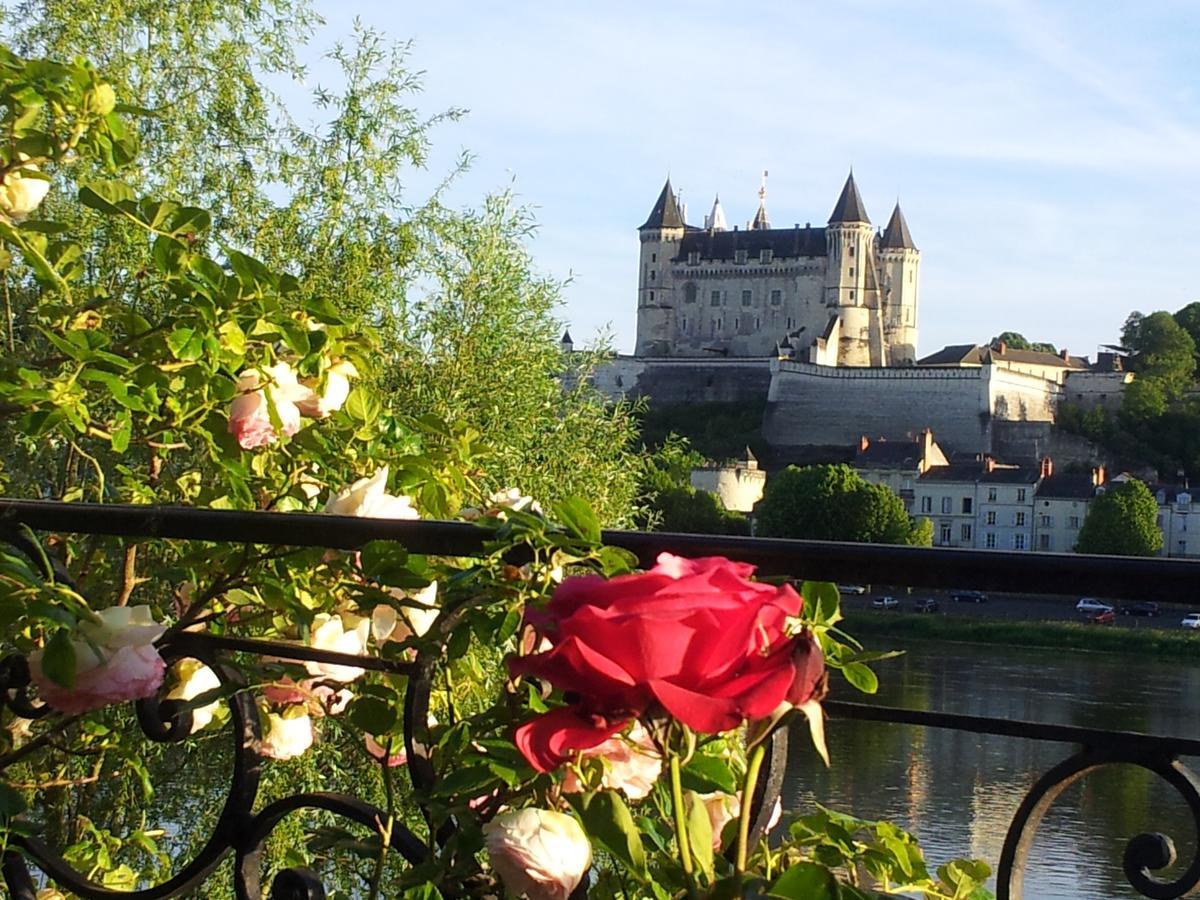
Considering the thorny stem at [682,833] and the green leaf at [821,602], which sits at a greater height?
the green leaf at [821,602]

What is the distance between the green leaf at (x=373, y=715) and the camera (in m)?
1.21

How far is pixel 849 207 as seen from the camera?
63.0 meters

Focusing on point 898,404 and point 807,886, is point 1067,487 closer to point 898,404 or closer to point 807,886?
point 898,404

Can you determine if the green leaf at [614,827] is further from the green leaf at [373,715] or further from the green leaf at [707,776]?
the green leaf at [373,715]

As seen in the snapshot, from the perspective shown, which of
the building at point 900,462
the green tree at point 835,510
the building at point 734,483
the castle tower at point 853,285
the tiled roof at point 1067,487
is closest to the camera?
the green tree at point 835,510

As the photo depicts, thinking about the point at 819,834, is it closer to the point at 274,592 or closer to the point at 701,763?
the point at 701,763

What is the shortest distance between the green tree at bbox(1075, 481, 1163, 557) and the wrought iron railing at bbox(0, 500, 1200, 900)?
1791 inches

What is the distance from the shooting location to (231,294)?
1.69 m

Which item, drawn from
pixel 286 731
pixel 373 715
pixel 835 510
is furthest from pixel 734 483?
→ pixel 373 715

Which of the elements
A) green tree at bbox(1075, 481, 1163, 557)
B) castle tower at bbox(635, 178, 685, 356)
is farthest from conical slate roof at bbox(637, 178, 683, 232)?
green tree at bbox(1075, 481, 1163, 557)

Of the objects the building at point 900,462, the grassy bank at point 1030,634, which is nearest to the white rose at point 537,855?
the grassy bank at point 1030,634

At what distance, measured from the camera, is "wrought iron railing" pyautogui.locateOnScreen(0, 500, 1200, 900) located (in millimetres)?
913

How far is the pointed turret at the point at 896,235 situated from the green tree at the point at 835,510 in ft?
68.1

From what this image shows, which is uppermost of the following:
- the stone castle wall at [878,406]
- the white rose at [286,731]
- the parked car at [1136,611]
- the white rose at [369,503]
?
the stone castle wall at [878,406]
